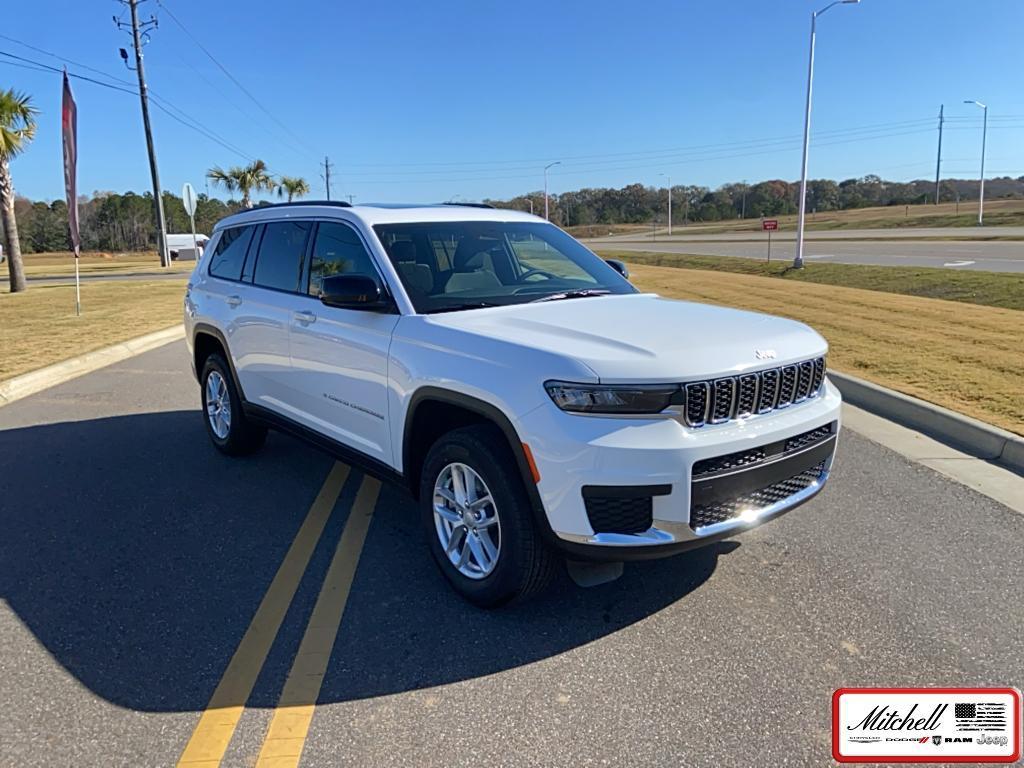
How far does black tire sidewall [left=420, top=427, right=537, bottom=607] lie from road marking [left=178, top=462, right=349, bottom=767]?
0.90m

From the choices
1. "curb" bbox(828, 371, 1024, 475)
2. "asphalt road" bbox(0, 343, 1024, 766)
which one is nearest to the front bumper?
"asphalt road" bbox(0, 343, 1024, 766)

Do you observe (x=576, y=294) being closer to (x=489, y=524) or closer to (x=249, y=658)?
(x=489, y=524)

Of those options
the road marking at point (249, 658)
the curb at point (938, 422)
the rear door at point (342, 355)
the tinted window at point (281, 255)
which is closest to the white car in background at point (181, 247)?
the tinted window at point (281, 255)

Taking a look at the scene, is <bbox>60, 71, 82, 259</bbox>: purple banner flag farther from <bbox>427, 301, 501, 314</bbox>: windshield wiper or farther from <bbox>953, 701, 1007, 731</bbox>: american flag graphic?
<bbox>953, 701, 1007, 731</bbox>: american flag graphic

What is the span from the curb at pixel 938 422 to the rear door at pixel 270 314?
17.0ft

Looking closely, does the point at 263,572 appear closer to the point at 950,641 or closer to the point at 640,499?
the point at 640,499

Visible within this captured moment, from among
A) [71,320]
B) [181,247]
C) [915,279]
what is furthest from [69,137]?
[181,247]

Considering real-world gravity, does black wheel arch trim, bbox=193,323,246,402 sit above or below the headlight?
below

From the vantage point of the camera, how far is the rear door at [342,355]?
4.09 meters

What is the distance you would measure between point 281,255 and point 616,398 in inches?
125

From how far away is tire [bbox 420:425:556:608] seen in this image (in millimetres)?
3307

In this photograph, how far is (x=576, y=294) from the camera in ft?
14.8

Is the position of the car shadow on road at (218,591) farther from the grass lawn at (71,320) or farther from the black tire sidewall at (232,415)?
the grass lawn at (71,320)

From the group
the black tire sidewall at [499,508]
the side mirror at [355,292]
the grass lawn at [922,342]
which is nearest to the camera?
the black tire sidewall at [499,508]
